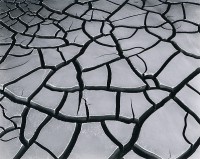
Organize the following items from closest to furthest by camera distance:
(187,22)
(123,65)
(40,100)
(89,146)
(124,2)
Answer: (89,146) < (40,100) < (123,65) < (187,22) < (124,2)

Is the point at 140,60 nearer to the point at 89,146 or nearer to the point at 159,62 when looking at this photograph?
the point at 159,62

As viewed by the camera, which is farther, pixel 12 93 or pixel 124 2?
pixel 124 2

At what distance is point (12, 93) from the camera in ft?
3.67

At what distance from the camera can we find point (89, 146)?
97cm

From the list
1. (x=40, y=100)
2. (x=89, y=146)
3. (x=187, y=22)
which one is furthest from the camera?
(x=187, y=22)

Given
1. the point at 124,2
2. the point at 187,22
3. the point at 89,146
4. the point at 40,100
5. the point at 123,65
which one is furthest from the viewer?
the point at 124,2

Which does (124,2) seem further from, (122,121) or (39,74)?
(122,121)

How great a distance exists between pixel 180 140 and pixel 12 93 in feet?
1.60

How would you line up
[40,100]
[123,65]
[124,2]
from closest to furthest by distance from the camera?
[40,100] → [123,65] → [124,2]

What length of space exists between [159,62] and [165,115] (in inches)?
8.9

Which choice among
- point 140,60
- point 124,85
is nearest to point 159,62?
point 140,60

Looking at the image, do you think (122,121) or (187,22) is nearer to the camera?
(122,121)

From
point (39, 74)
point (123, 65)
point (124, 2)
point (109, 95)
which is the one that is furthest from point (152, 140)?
point (124, 2)

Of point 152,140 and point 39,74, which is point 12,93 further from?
point 152,140
